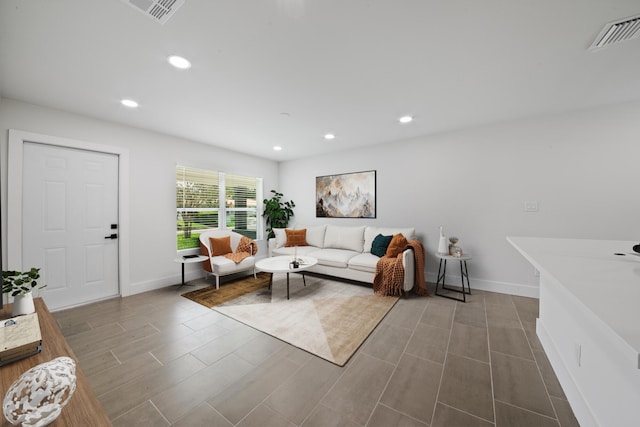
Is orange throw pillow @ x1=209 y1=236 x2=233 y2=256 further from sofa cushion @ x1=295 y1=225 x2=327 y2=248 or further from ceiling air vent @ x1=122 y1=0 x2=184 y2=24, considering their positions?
ceiling air vent @ x1=122 y1=0 x2=184 y2=24

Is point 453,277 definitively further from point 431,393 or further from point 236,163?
point 236,163

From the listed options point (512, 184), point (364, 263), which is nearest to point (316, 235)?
point (364, 263)

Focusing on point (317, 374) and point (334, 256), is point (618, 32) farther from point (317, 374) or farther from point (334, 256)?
point (334, 256)

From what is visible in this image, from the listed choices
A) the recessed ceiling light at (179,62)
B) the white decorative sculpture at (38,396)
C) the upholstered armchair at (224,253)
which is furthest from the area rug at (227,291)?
the recessed ceiling light at (179,62)

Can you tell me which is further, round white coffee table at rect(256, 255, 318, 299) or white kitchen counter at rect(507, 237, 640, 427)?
round white coffee table at rect(256, 255, 318, 299)

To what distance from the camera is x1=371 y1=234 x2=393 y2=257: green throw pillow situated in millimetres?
3833

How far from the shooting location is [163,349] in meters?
2.13

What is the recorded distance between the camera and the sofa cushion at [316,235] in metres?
4.86

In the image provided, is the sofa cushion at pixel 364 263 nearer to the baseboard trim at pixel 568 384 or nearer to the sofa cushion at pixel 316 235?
the sofa cushion at pixel 316 235

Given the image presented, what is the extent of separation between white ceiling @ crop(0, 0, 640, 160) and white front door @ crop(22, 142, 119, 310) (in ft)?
2.17

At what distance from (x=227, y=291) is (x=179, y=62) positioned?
2906 mm

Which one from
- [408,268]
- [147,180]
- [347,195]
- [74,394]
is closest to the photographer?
[74,394]

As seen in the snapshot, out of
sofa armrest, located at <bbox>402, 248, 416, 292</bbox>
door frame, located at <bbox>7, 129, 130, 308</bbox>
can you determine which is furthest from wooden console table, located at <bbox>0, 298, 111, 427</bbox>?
sofa armrest, located at <bbox>402, 248, 416, 292</bbox>

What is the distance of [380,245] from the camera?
388 cm
